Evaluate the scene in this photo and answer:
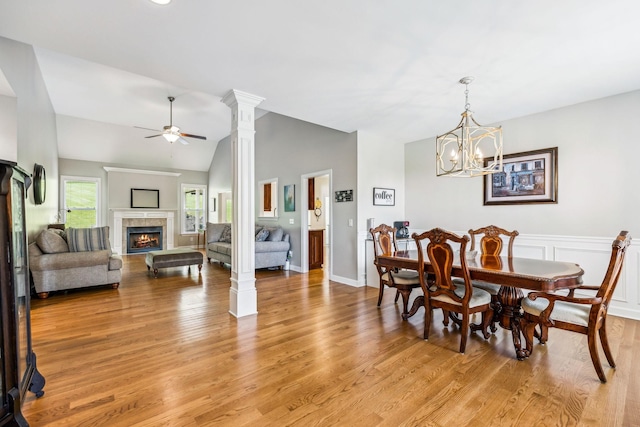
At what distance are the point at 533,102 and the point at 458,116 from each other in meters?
0.87

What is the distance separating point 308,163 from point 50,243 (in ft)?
14.1

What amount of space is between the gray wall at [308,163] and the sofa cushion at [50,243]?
3.82 meters

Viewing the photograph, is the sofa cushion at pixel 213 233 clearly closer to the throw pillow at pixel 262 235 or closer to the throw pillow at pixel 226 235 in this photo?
the throw pillow at pixel 226 235

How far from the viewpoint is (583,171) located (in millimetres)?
3742

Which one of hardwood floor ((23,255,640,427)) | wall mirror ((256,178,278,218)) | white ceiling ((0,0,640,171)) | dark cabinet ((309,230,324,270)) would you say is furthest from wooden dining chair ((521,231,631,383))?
wall mirror ((256,178,278,218))

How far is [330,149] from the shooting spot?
542 cm

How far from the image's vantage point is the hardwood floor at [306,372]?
1773mm

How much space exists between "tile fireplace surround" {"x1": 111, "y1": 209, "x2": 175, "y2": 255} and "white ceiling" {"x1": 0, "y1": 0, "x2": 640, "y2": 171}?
5.56m

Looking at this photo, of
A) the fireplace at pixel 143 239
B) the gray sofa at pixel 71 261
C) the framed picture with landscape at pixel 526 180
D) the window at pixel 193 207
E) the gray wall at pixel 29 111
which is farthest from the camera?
the window at pixel 193 207

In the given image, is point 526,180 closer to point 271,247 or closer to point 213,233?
point 271,247

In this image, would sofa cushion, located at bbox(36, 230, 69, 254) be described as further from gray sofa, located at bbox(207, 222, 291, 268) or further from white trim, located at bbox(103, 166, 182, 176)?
white trim, located at bbox(103, 166, 182, 176)

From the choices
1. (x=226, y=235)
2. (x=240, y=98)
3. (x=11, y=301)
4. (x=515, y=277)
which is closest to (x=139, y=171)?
(x=226, y=235)

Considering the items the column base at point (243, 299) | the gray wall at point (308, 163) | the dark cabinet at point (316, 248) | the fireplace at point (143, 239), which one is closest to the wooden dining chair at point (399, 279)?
the gray wall at point (308, 163)

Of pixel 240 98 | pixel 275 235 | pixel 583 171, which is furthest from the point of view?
pixel 275 235
